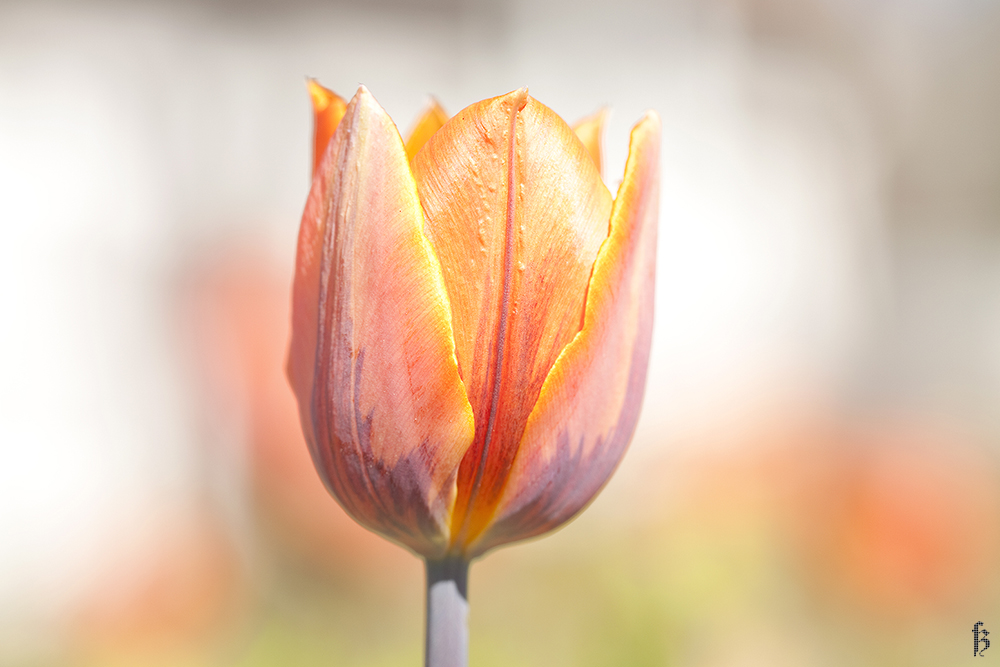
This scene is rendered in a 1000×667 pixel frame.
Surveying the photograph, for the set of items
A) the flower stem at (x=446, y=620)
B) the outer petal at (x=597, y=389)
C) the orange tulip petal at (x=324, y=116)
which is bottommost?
the flower stem at (x=446, y=620)

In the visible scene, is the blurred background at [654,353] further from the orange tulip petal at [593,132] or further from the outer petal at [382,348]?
the outer petal at [382,348]

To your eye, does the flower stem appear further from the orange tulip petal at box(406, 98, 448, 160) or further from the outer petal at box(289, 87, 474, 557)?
the orange tulip petal at box(406, 98, 448, 160)

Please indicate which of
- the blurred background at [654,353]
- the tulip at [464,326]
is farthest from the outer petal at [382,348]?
the blurred background at [654,353]

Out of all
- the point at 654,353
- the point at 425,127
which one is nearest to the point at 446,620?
the point at 425,127

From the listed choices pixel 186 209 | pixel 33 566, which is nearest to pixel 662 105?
pixel 186 209

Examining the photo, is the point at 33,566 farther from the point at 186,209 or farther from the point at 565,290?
the point at 565,290

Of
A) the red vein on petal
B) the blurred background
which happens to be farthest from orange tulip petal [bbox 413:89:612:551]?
the blurred background

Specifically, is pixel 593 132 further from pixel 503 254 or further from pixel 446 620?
pixel 446 620
